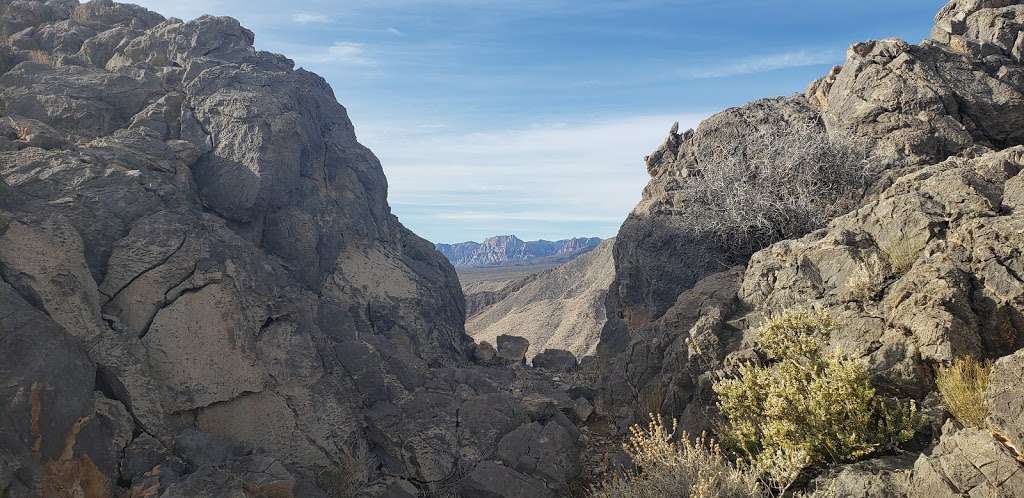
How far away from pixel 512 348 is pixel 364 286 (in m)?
5.24

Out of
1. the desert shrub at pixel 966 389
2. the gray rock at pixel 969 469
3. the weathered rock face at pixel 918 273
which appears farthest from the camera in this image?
the weathered rock face at pixel 918 273

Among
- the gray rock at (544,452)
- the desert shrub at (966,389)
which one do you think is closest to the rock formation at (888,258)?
the desert shrub at (966,389)

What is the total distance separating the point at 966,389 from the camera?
5.21 m

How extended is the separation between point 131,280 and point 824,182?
1128 centimetres

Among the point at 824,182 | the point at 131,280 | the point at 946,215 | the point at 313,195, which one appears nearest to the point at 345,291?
the point at 313,195

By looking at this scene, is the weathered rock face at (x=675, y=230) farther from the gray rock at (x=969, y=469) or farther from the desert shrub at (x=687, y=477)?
the gray rock at (x=969, y=469)

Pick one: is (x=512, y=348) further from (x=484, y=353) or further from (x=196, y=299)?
(x=196, y=299)

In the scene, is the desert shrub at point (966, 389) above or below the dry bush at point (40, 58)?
below

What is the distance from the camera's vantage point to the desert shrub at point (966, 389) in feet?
16.5

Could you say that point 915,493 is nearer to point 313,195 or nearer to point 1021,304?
point 1021,304

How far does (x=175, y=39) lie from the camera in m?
15.4

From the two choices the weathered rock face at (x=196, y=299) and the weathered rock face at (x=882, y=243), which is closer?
the weathered rock face at (x=882, y=243)

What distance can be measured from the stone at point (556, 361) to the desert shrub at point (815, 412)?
9.84 m

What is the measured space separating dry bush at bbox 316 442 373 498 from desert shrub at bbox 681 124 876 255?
296 inches
